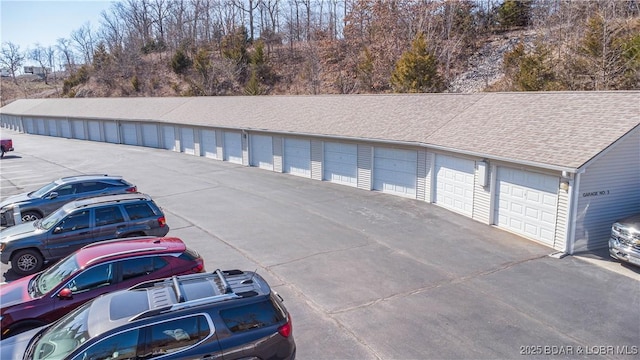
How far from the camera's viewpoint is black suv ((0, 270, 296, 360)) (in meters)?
5.34

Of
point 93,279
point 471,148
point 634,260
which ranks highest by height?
point 471,148

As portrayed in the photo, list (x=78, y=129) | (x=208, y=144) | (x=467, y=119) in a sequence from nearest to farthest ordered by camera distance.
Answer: (x=467, y=119) < (x=208, y=144) < (x=78, y=129)

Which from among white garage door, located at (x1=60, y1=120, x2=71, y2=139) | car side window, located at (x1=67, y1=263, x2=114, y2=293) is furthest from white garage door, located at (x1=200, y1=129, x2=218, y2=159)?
car side window, located at (x1=67, y1=263, x2=114, y2=293)

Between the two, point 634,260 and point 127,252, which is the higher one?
point 127,252

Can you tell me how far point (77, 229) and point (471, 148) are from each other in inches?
469

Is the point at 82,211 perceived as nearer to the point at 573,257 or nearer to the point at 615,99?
the point at 573,257

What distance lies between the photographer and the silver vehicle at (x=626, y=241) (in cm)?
1058

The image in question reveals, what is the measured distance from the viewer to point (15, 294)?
769cm

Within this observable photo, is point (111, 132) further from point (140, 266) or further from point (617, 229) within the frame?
point (617, 229)

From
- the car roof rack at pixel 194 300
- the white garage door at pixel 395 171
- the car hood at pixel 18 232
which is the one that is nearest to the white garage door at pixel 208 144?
the white garage door at pixel 395 171

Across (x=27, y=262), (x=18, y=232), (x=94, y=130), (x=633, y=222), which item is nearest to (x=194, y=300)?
(x=27, y=262)

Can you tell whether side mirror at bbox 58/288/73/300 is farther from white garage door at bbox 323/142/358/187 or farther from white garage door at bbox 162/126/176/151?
white garage door at bbox 162/126/176/151

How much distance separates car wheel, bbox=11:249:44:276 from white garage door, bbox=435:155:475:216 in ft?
42.6

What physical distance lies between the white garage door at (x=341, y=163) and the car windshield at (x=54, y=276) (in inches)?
553
